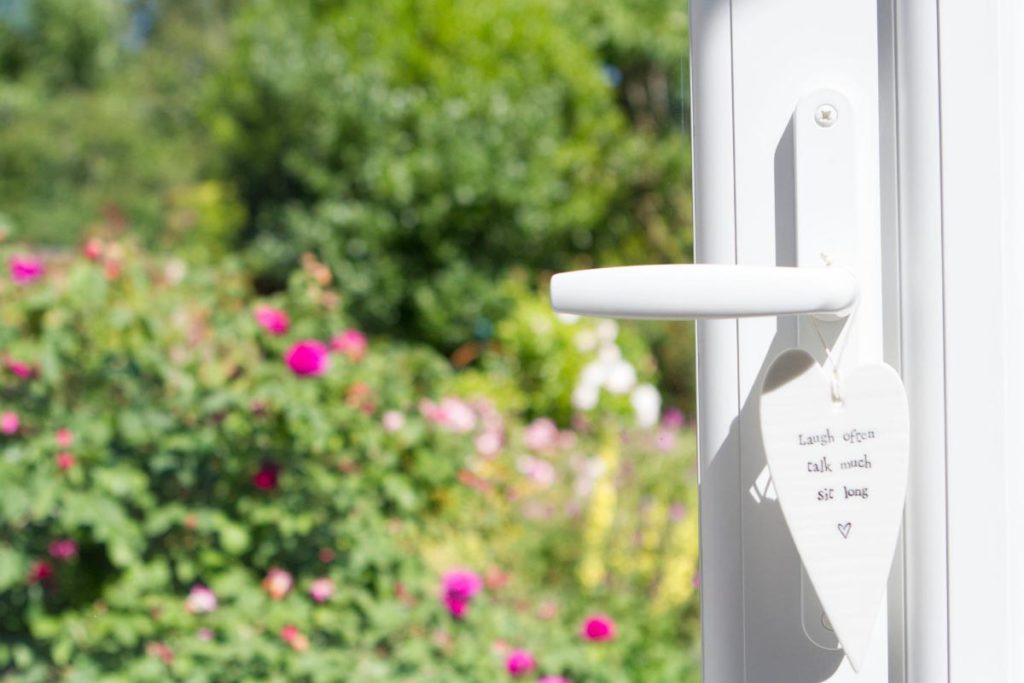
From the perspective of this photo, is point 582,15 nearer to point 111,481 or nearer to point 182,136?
point 182,136

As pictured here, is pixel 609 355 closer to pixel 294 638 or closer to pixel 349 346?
pixel 349 346

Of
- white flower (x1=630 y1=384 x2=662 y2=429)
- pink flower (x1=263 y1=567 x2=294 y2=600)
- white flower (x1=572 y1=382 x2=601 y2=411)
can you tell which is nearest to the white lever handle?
pink flower (x1=263 y1=567 x2=294 y2=600)

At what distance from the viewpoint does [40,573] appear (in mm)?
1641

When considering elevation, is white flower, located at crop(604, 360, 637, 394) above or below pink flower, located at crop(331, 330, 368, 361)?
below

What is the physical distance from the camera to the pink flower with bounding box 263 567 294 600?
1670 mm

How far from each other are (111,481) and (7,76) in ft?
25.2

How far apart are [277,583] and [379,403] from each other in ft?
1.39

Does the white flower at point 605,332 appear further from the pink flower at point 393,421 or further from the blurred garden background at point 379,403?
the pink flower at point 393,421

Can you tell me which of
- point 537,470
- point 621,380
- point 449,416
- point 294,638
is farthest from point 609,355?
point 294,638

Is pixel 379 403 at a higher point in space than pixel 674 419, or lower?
higher

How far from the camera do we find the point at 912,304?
0.40 meters

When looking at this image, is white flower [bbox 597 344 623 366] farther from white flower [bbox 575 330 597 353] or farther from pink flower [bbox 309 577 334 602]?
pink flower [bbox 309 577 334 602]

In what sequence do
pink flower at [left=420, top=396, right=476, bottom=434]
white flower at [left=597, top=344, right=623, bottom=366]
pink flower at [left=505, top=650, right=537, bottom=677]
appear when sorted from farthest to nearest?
white flower at [left=597, top=344, right=623, bottom=366]
pink flower at [left=420, top=396, right=476, bottom=434]
pink flower at [left=505, top=650, right=537, bottom=677]

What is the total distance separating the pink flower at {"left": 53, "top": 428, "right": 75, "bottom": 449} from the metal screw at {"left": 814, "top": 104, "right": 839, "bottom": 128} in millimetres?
1488
